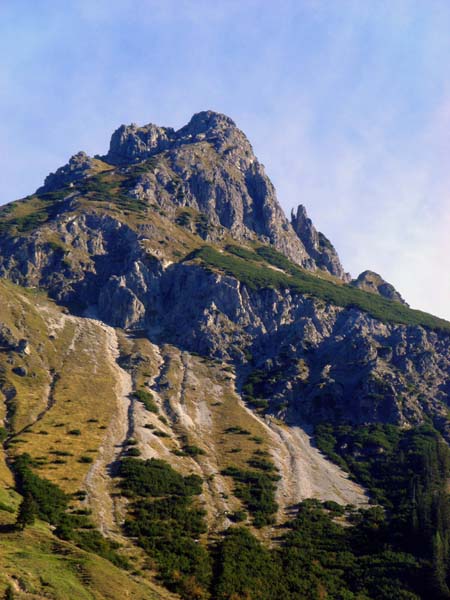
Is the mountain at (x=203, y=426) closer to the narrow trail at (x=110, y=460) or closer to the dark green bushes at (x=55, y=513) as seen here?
the dark green bushes at (x=55, y=513)

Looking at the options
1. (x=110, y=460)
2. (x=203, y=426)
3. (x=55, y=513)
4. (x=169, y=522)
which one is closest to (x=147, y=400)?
(x=203, y=426)

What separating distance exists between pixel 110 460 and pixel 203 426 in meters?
30.5

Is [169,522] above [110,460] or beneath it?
beneath

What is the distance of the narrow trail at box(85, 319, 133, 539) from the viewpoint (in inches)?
2781

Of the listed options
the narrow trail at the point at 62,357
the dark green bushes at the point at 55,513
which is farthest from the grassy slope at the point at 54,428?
the dark green bushes at the point at 55,513

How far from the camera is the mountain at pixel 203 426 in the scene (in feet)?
209

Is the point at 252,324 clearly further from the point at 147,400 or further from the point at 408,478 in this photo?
the point at 408,478

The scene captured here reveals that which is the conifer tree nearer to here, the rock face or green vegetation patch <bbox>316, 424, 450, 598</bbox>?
green vegetation patch <bbox>316, 424, 450, 598</bbox>

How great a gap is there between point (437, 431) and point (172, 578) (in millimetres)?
90105

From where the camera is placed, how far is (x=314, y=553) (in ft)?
235

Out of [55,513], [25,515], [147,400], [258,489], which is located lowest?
[55,513]

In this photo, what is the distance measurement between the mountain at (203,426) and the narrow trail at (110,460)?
1.46ft

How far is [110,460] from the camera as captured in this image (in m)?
90.0

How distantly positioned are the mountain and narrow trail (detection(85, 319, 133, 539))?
45 cm
